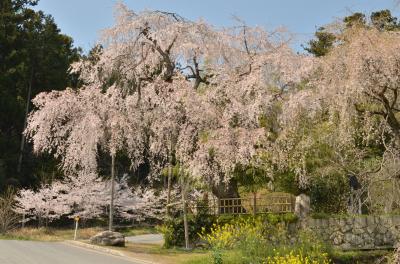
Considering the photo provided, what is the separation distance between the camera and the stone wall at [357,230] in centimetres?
1587

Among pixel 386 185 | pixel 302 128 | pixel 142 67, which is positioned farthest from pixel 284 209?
pixel 142 67

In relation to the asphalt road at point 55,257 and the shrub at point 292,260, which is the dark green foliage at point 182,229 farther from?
the shrub at point 292,260

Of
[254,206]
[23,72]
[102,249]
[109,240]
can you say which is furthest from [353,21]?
[23,72]

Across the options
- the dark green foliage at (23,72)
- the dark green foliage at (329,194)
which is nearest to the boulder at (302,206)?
the dark green foliage at (329,194)

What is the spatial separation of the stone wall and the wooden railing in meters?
0.93

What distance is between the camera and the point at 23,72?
31000 millimetres

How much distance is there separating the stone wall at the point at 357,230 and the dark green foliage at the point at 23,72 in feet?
60.6

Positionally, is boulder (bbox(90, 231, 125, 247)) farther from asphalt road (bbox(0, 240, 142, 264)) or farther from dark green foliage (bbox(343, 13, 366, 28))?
dark green foliage (bbox(343, 13, 366, 28))

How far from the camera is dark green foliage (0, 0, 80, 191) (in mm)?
30516

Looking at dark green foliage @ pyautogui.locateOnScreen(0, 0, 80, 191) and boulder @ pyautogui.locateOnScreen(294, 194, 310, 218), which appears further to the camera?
dark green foliage @ pyautogui.locateOnScreen(0, 0, 80, 191)

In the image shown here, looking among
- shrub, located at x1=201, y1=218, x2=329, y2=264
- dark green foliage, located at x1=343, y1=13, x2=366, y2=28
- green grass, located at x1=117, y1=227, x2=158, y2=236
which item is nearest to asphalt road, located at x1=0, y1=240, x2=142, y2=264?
shrub, located at x1=201, y1=218, x2=329, y2=264

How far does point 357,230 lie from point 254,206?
3.46 meters

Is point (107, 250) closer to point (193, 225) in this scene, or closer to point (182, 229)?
point (182, 229)

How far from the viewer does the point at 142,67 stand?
54.5 ft
